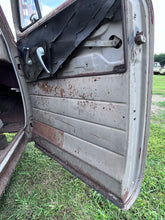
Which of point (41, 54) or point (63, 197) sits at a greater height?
point (41, 54)

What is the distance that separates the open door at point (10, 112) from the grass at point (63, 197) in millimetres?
367

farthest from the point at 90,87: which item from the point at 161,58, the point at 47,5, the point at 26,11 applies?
the point at 161,58

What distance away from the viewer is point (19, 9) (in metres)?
1.54

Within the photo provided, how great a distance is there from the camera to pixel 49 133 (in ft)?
4.98

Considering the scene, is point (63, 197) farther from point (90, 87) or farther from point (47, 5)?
point (47, 5)

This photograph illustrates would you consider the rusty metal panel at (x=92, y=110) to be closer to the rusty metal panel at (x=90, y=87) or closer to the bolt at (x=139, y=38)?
the rusty metal panel at (x=90, y=87)

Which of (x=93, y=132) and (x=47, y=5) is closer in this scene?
(x=93, y=132)

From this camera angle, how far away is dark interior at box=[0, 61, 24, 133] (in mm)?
1989

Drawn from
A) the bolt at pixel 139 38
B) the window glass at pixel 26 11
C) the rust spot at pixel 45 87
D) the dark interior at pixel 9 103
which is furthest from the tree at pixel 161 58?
the bolt at pixel 139 38

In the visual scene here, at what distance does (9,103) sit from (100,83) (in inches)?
81.1

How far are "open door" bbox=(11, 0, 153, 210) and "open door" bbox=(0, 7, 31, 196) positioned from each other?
18 cm

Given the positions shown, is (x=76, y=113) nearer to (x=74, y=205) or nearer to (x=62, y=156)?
(x=62, y=156)

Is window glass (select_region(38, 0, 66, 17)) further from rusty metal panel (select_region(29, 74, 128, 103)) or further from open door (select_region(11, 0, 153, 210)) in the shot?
rusty metal panel (select_region(29, 74, 128, 103))

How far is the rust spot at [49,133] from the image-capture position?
1.38 meters
